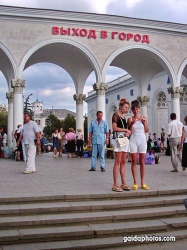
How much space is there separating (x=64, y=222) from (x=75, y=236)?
37 centimetres

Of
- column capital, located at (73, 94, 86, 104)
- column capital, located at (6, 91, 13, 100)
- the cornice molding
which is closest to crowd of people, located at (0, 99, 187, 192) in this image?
column capital, located at (6, 91, 13, 100)

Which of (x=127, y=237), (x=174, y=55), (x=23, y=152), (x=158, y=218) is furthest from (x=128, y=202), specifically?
(x=174, y=55)

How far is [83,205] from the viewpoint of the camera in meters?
5.56

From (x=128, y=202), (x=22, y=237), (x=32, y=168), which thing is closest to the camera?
(x=22, y=237)

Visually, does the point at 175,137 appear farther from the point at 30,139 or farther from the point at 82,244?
the point at 82,244

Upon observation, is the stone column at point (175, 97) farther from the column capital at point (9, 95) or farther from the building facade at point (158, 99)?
the column capital at point (9, 95)

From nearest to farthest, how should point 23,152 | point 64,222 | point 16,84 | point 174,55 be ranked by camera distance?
point 64,222 → point 23,152 → point 16,84 → point 174,55

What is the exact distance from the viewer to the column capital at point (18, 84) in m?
16.9

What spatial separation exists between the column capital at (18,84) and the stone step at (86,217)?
40.9 feet

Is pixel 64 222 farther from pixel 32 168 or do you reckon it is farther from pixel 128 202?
pixel 32 168

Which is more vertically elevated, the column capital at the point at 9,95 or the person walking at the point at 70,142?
the column capital at the point at 9,95

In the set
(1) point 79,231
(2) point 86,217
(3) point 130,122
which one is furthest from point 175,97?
(1) point 79,231

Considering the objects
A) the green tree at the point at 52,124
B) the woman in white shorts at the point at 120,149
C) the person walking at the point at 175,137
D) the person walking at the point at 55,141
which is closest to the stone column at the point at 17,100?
the person walking at the point at 55,141

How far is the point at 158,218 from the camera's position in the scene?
18.0 feet
